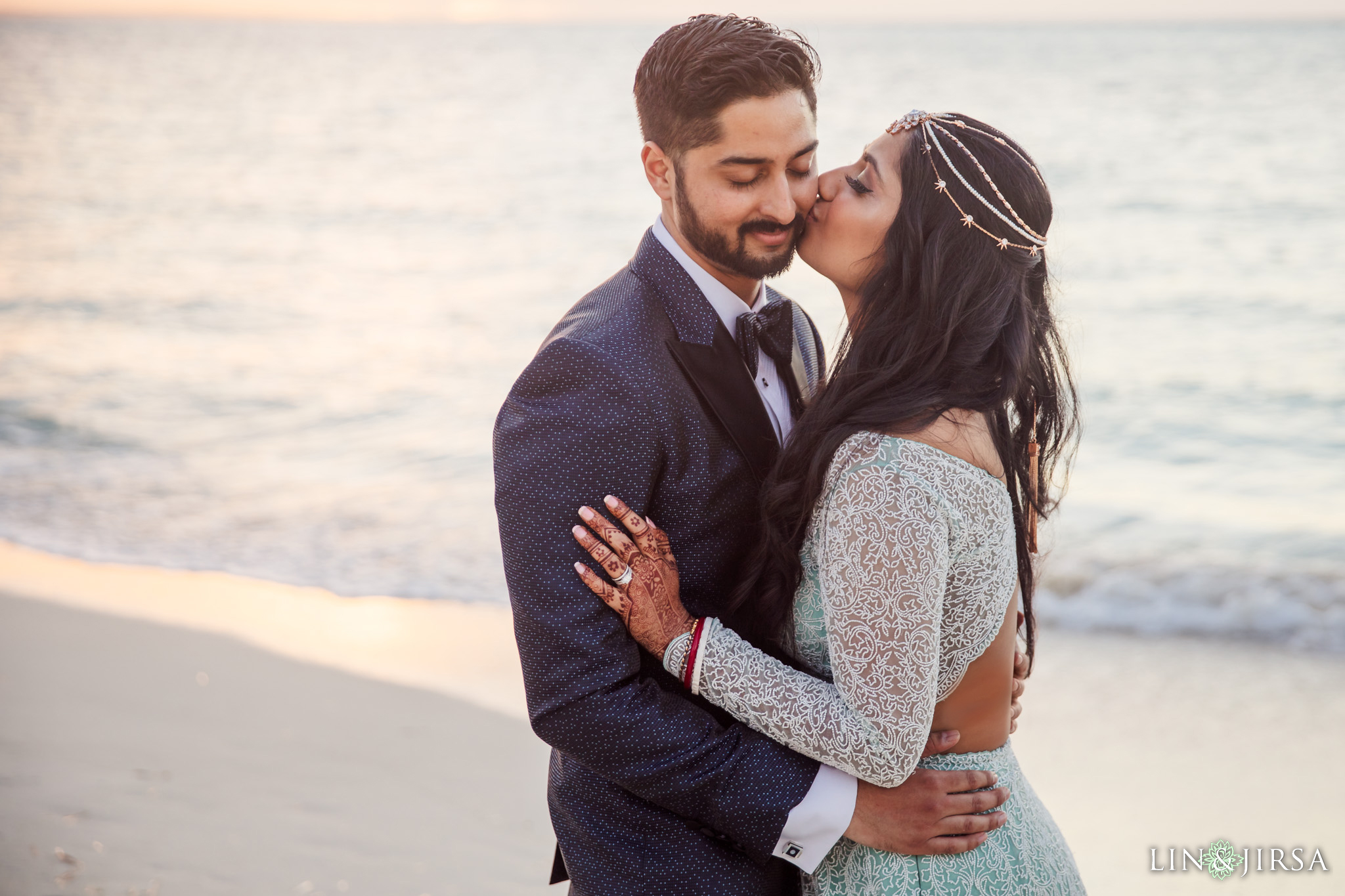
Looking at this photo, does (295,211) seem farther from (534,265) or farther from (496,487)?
(496,487)

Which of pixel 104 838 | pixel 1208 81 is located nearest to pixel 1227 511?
pixel 104 838

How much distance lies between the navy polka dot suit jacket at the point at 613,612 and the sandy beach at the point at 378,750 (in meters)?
Result: 1.85

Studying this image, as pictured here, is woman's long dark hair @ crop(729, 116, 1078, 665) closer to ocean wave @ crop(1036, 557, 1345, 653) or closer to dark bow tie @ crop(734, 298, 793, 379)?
dark bow tie @ crop(734, 298, 793, 379)

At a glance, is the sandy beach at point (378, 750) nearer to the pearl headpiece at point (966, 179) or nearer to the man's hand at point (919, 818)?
the man's hand at point (919, 818)

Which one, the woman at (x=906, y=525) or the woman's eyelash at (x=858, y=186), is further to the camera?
the woman's eyelash at (x=858, y=186)

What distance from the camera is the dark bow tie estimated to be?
2.26 meters

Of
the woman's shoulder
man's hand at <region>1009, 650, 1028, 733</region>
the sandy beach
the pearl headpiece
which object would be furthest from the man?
the sandy beach

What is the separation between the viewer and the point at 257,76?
123 feet

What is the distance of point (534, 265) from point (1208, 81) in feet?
59.2

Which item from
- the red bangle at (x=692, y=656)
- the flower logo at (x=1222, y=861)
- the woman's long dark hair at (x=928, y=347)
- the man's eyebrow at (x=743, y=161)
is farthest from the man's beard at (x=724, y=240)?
the flower logo at (x=1222, y=861)

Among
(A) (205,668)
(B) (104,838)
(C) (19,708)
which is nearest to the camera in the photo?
(B) (104,838)

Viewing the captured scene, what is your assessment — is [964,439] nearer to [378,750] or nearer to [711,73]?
[711,73]

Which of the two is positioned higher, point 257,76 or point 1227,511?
point 257,76

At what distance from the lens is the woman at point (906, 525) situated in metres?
1.87
